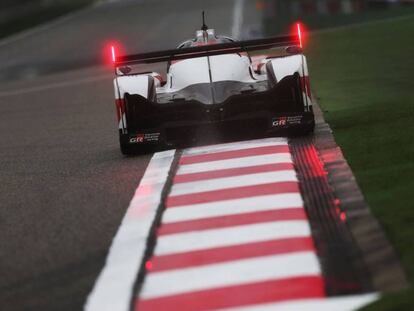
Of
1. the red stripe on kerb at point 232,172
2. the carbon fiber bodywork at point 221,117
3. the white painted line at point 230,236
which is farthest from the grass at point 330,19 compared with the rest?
the white painted line at point 230,236

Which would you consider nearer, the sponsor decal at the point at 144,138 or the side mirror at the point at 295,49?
the sponsor decal at the point at 144,138

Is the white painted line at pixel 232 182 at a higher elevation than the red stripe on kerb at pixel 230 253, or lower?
lower

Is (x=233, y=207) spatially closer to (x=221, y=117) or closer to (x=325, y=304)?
(x=325, y=304)

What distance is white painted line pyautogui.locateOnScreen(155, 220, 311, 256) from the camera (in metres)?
8.20

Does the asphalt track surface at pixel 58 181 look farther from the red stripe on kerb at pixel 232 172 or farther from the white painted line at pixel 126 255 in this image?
the red stripe on kerb at pixel 232 172

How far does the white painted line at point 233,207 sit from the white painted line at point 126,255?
0.21 meters

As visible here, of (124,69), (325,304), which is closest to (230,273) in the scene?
(325,304)

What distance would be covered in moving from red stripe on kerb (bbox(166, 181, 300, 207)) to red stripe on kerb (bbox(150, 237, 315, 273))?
184 centimetres

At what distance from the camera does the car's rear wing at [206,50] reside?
12969 mm

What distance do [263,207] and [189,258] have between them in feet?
5.07

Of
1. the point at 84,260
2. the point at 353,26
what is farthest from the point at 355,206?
the point at 353,26

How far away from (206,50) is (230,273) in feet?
19.7

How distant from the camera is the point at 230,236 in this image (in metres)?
8.41

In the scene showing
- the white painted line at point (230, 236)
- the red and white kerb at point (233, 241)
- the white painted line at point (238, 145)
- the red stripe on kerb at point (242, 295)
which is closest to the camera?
the red stripe on kerb at point (242, 295)
